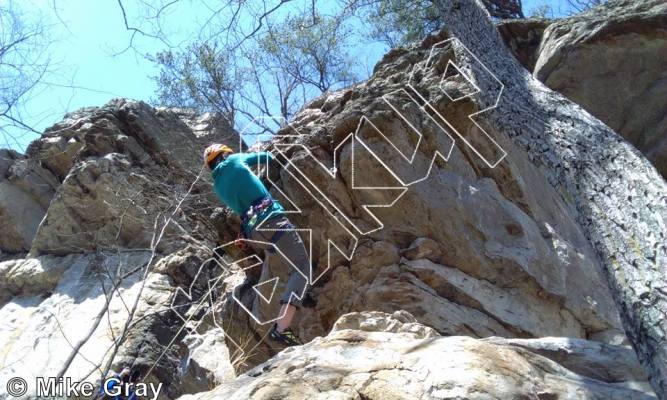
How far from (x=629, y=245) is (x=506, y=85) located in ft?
5.47

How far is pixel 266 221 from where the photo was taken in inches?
227

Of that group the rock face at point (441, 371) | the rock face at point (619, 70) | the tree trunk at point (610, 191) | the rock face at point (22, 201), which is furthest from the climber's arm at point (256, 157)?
the rock face at point (22, 201)

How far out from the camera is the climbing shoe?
18.5ft

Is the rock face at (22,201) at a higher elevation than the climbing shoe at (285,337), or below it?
higher

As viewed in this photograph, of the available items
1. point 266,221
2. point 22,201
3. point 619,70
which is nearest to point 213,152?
point 266,221

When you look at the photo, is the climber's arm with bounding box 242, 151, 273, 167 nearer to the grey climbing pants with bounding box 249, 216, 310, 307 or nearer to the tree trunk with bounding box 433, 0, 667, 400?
the grey climbing pants with bounding box 249, 216, 310, 307

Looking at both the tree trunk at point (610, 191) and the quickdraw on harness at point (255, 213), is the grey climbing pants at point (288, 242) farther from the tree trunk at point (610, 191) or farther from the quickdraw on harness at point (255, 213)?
the tree trunk at point (610, 191)

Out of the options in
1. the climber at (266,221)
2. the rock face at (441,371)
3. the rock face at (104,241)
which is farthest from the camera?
the rock face at (104,241)

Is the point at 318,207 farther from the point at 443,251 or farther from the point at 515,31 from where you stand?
the point at 515,31

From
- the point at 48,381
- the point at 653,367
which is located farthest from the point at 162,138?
the point at 653,367

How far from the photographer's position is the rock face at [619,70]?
7.78 m

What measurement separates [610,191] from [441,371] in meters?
1.16

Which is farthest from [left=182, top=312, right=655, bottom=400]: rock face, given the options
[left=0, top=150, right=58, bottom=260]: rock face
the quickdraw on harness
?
[left=0, top=150, right=58, bottom=260]: rock face

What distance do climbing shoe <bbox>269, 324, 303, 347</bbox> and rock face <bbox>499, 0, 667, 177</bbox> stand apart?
415 centimetres
